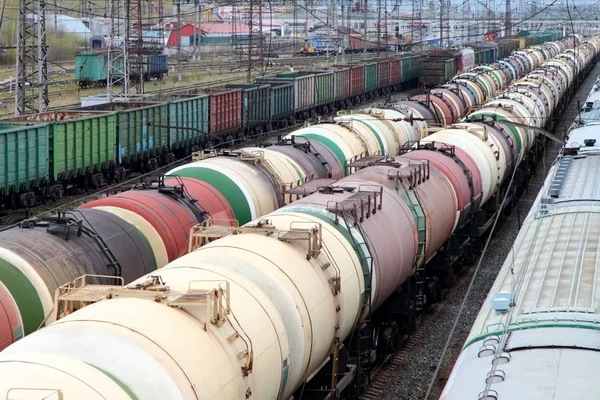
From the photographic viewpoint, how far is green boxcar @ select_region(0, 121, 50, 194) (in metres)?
25.7

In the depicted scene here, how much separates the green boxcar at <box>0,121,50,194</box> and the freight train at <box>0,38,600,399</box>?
8695 mm

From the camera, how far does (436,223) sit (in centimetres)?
1820

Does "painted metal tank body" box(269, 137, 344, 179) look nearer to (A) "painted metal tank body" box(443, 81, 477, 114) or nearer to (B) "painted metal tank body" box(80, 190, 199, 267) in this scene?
(B) "painted metal tank body" box(80, 190, 199, 267)

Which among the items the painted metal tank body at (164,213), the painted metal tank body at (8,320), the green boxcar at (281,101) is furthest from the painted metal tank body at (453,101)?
the painted metal tank body at (8,320)

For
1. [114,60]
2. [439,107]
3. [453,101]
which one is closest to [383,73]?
[114,60]

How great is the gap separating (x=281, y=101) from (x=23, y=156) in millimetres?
21980

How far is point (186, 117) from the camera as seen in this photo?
36.9 m

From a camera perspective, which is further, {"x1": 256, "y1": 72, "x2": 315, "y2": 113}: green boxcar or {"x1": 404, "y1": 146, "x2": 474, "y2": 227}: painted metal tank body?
{"x1": 256, "y1": 72, "x2": 315, "y2": 113}: green boxcar

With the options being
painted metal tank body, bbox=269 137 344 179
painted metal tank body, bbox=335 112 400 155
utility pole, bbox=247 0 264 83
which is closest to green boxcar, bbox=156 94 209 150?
utility pole, bbox=247 0 264 83

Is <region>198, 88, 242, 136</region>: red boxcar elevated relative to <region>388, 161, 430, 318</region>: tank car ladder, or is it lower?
elevated

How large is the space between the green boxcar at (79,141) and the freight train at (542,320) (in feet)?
62.1

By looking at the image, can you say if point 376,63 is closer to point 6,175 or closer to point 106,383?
point 6,175

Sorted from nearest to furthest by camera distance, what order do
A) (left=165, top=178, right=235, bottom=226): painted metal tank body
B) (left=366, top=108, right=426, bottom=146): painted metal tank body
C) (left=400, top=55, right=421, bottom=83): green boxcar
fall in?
(left=165, top=178, right=235, bottom=226): painted metal tank body, (left=366, top=108, right=426, bottom=146): painted metal tank body, (left=400, top=55, right=421, bottom=83): green boxcar

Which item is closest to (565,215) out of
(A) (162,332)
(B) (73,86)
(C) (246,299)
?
(C) (246,299)
